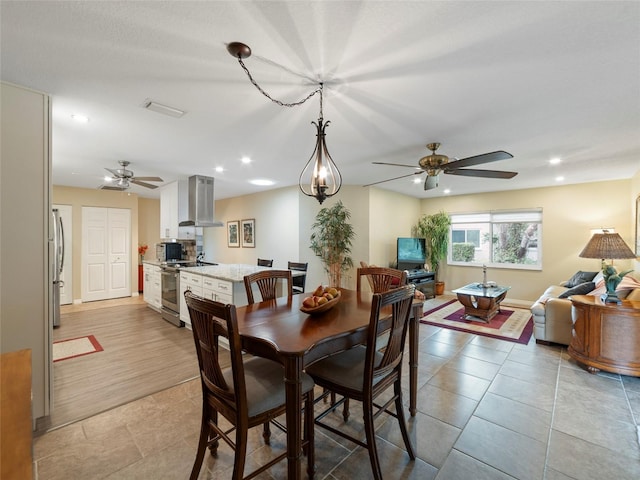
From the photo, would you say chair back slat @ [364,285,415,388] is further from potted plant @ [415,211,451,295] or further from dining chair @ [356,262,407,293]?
potted plant @ [415,211,451,295]

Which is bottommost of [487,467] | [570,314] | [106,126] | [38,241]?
[487,467]

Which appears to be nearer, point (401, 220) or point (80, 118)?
point (80, 118)

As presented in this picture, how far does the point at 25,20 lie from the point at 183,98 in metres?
0.93

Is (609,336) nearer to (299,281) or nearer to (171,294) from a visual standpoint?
(299,281)

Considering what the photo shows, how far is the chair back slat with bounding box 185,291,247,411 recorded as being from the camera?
4.25ft

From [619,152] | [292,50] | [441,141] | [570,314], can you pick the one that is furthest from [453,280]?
[292,50]

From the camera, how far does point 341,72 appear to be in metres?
1.92

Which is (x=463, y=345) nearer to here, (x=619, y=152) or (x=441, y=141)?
(x=441, y=141)

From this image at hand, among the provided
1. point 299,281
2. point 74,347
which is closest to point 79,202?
point 74,347

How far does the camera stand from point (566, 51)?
1691 mm

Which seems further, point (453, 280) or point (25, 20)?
point (453, 280)

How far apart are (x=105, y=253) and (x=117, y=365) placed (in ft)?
14.6

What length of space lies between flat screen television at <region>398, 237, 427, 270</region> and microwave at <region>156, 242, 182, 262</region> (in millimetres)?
4839

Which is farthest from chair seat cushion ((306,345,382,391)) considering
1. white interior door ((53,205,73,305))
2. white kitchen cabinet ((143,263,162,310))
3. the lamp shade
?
white interior door ((53,205,73,305))
